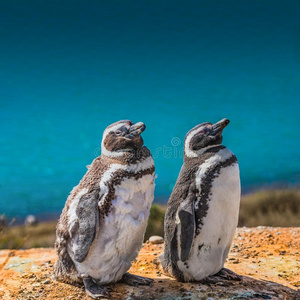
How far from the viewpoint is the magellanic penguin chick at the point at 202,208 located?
4.20m

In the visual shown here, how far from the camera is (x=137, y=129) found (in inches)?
161

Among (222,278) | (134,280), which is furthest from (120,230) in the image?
(222,278)

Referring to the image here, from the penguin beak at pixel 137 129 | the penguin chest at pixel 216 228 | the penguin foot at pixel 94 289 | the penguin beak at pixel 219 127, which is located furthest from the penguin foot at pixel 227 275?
the penguin beak at pixel 137 129

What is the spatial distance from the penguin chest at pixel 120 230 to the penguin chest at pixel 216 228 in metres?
0.59

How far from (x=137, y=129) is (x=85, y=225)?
1070 millimetres

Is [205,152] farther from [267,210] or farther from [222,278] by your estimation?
[267,210]

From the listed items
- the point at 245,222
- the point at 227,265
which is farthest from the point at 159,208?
the point at 227,265

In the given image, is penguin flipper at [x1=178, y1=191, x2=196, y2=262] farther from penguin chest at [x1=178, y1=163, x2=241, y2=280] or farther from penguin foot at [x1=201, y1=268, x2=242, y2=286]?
penguin foot at [x1=201, y1=268, x2=242, y2=286]

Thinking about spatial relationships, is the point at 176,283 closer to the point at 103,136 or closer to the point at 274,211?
the point at 103,136

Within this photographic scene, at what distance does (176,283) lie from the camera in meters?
4.47

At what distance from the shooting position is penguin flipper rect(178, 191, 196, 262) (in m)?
4.14

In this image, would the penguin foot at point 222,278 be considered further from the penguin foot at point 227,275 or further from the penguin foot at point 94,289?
the penguin foot at point 94,289

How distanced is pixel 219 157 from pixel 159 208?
5176 mm

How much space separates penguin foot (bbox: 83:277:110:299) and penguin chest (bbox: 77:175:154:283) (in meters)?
0.06
